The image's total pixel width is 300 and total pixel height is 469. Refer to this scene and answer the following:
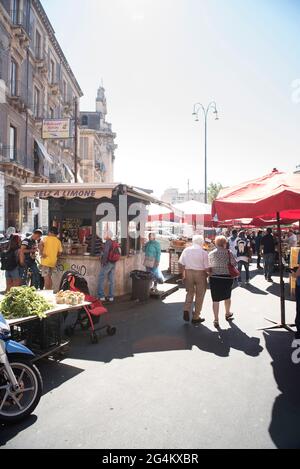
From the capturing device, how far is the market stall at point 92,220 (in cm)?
888

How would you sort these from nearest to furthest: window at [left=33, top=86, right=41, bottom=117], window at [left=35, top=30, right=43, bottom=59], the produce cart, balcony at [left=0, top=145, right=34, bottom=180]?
the produce cart
balcony at [left=0, top=145, right=34, bottom=180]
window at [left=33, top=86, right=41, bottom=117]
window at [left=35, top=30, right=43, bottom=59]

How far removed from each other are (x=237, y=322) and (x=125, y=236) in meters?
4.55

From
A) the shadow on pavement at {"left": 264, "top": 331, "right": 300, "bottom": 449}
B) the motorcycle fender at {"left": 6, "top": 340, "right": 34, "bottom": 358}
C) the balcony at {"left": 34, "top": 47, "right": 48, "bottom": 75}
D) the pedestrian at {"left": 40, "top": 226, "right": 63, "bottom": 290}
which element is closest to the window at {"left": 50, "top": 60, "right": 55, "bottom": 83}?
the balcony at {"left": 34, "top": 47, "right": 48, "bottom": 75}

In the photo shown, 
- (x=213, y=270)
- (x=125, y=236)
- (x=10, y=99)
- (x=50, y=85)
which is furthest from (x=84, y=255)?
(x=50, y=85)

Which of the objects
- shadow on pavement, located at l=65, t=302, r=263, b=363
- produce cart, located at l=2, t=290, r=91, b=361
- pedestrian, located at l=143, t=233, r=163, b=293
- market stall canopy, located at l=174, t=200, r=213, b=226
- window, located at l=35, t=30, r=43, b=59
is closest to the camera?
produce cart, located at l=2, t=290, r=91, b=361

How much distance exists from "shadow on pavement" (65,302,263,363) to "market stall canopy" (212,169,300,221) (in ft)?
7.09

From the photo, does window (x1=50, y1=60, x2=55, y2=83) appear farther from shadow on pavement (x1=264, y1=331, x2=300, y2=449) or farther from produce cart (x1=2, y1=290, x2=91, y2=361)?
shadow on pavement (x1=264, y1=331, x2=300, y2=449)

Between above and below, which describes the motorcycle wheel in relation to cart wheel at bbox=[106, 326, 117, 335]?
above

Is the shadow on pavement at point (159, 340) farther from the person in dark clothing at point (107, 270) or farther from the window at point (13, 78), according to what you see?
the window at point (13, 78)

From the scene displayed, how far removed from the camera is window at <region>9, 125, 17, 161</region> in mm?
23391

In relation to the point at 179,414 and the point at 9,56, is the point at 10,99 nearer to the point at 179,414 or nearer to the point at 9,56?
the point at 9,56

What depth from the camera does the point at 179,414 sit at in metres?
3.53

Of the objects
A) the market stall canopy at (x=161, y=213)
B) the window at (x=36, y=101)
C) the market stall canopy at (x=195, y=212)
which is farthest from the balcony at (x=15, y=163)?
the market stall canopy at (x=195, y=212)

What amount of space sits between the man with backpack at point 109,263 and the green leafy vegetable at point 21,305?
4293 millimetres
